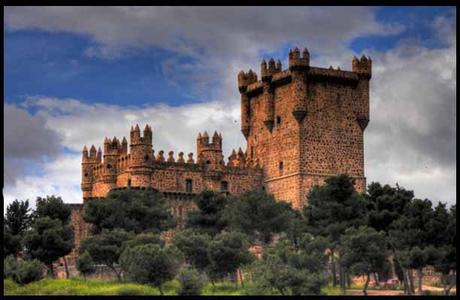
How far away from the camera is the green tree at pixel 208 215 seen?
187 ft

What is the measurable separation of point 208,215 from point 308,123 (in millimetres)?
10634

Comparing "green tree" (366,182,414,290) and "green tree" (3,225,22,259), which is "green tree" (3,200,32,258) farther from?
"green tree" (366,182,414,290)

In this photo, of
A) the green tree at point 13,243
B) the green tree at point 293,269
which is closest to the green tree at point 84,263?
the green tree at point 13,243

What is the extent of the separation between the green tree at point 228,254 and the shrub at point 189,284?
3.82m

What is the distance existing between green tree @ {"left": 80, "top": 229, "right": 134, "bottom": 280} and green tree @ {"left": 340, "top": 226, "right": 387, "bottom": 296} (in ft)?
36.8

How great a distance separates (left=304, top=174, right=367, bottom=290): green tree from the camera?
51.3 meters

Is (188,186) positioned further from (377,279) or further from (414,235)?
(414,235)

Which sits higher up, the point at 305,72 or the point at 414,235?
the point at 305,72

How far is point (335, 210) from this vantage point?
5228 centimetres

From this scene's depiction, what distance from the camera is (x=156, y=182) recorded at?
210 feet

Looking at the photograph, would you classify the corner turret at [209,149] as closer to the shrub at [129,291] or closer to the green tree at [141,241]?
the green tree at [141,241]

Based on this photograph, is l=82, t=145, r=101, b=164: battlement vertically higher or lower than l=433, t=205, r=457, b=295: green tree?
higher

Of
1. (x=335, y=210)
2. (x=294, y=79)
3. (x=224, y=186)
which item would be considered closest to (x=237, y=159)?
(x=224, y=186)

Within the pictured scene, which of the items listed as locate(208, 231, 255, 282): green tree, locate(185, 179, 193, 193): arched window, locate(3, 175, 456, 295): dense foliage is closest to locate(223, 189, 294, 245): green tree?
locate(3, 175, 456, 295): dense foliage
